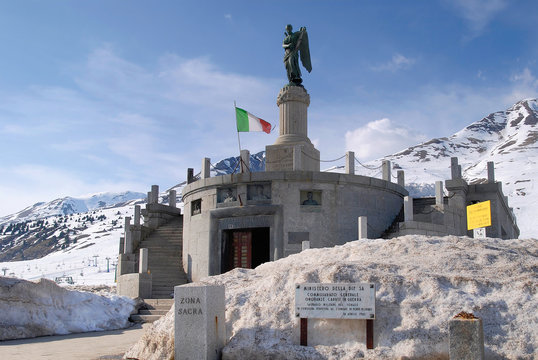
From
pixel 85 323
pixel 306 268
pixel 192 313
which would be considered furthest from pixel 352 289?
pixel 85 323

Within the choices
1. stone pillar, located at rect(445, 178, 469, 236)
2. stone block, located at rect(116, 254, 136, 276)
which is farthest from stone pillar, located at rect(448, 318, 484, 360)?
stone block, located at rect(116, 254, 136, 276)

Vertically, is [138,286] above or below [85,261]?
below

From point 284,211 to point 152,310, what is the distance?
5.41 m

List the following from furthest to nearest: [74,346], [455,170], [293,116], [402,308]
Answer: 1. [293,116]
2. [455,170]
3. [74,346]
4. [402,308]

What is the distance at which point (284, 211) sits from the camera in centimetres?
1920

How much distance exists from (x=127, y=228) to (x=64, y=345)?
40.0 ft

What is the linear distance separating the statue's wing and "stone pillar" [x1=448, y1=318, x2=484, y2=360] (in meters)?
19.0

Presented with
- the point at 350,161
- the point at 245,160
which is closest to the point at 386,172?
the point at 350,161

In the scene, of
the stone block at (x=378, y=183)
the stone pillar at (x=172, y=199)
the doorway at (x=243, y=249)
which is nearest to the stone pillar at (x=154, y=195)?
the stone pillar at (x=172, y=199)

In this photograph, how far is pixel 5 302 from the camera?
12.7 meters

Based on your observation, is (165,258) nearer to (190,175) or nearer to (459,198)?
(190,175)

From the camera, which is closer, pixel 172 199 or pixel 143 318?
pixel 143 318

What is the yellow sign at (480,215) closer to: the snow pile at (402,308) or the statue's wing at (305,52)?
the snow pile at (402,308)

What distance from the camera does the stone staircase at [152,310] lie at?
52.0ft
